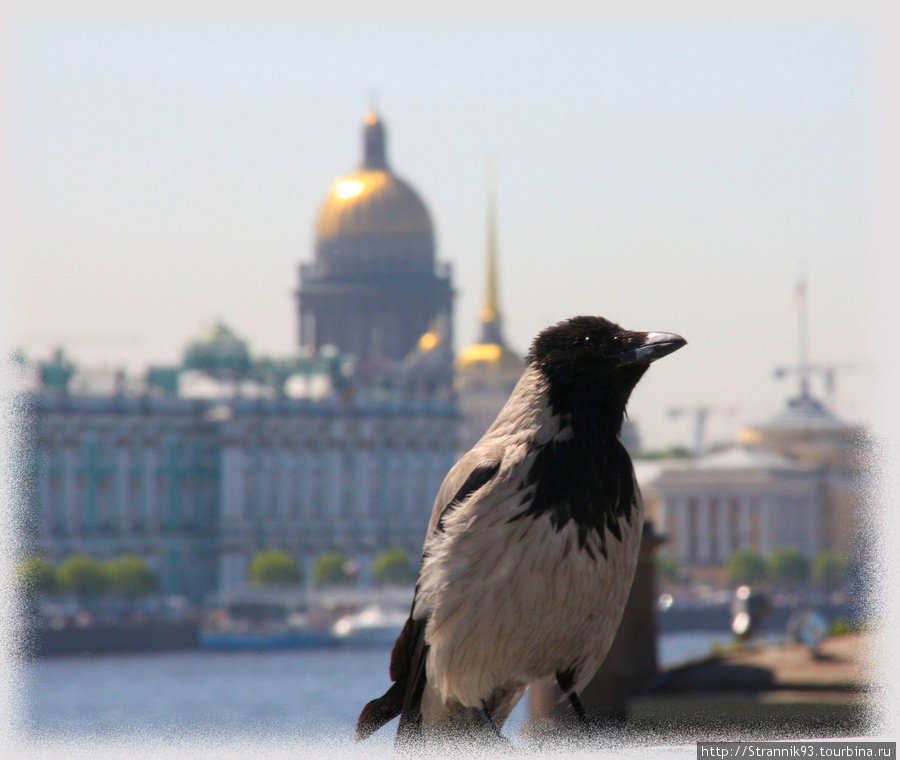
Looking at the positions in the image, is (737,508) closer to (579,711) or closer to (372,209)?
(372,209)

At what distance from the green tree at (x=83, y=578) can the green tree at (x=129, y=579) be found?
33cm

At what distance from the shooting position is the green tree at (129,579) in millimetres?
47844

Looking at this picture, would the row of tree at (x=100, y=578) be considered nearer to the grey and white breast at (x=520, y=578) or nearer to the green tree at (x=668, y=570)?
the green tree at (x=668, y=570)

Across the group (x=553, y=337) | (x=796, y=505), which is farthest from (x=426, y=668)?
(x=796, y=505)

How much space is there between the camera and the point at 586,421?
2.16 meters

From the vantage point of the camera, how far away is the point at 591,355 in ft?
7.07

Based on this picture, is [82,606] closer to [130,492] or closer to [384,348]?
[130,492]

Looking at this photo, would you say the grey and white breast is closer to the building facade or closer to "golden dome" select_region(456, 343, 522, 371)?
the building facade

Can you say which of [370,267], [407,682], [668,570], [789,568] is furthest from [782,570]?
[407,682]

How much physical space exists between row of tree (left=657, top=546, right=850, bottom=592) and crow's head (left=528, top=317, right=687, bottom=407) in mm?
56150

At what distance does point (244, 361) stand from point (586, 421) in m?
58.7

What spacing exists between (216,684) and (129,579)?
46.3 ft

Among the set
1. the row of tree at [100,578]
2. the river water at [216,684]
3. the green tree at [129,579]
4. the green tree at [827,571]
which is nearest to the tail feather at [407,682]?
the river water at [216,684]

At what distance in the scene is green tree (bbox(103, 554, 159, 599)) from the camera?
4784 centimetres
